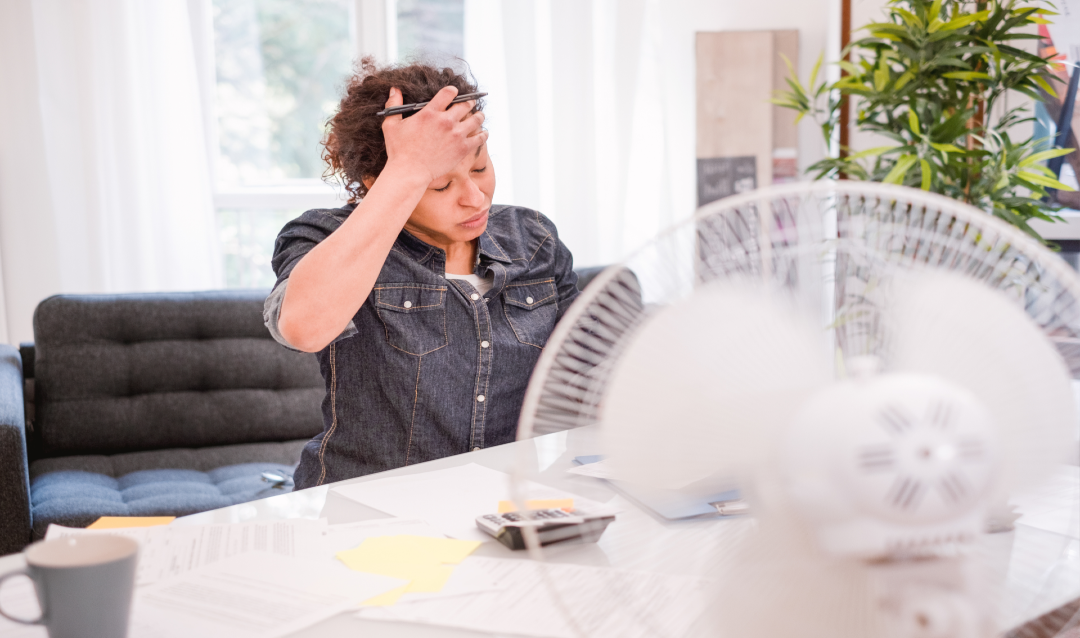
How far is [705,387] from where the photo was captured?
0.45 m

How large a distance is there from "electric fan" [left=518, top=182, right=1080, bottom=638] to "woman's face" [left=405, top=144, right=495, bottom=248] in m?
0.71

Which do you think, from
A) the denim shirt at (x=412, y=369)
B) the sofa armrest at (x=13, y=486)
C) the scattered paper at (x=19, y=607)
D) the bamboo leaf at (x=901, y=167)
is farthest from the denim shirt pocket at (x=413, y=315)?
the bamboo leaf at (x=901, y=167)

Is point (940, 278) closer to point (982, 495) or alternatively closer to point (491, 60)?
point (982, 495)

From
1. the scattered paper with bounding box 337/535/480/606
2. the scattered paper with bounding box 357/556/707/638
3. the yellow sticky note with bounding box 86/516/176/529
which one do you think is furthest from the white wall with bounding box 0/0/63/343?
the scattered paper with bounding box 357/556/707/638

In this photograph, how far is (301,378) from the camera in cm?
228

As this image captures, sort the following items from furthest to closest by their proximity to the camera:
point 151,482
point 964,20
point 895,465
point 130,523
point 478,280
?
point 964,20 < point 151,482 < point 478,280 < point 130,523 < point 895,465

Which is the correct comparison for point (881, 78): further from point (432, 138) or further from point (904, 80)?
point (432, 138)

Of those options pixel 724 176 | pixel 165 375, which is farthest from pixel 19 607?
pixel 724 176

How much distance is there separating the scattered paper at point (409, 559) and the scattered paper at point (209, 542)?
5 centimetres

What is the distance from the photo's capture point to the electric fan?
40cm

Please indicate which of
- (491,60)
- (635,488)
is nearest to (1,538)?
(635,488)

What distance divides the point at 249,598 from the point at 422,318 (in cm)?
62

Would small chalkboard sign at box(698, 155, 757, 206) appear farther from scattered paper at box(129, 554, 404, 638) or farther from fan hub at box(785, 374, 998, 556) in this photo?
fan hub at box(785, 374, 998, 556)

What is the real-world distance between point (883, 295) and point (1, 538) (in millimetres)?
1668
